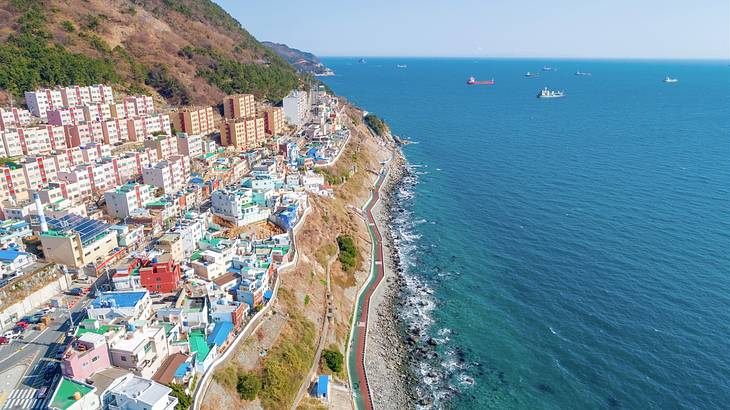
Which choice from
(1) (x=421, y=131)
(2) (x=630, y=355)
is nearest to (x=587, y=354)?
(2) (x=630, y=355)

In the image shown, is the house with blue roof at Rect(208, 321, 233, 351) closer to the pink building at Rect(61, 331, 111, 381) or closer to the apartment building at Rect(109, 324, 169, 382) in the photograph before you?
the apartment building at Rect(109, 324, 169, 382)

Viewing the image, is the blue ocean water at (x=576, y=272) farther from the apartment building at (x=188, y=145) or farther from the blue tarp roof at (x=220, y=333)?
the apartment building at (x=188, y=145)

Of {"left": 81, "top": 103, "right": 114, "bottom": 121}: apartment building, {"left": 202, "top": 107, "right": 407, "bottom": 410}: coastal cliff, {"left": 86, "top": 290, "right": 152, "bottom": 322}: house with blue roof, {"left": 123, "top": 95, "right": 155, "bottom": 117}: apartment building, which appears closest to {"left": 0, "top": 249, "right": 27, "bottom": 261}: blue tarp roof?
{"left": 86, "top": 290, "right": 152, "bottom": 322}: house with blue roof

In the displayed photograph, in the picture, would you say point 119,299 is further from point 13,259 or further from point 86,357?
point 13,259

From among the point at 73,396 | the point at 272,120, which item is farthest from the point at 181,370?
the point at 272,120

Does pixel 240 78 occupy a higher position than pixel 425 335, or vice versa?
pixel 240 78

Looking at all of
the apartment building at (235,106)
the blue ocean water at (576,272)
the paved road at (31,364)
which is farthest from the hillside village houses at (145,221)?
the blue ocean water at (576,272)
